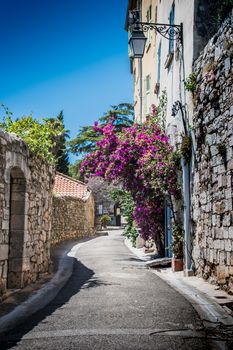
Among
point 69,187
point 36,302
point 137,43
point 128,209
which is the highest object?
point 137,43

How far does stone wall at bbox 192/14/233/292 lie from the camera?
711 centimetres

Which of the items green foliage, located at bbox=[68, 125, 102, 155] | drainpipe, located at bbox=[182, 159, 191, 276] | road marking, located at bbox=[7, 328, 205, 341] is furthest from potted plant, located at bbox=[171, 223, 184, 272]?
green foliage, located at bbox=[68, 125, 102, 155]

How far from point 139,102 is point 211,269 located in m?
12.8

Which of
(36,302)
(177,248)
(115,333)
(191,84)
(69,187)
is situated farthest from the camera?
(69,187)

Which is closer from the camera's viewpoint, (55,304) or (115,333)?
(115,333)

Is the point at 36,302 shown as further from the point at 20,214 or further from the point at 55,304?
the point at 20,214

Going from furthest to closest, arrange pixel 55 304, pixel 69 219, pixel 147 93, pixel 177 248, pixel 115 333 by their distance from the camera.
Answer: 1. pixel 69 219
2. pixel 147 93
3. pixel 177 248
4. pixel 55 304
5. pixel 115 333

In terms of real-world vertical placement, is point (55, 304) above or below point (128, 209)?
below

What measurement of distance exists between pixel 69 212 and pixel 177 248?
39.0 ft

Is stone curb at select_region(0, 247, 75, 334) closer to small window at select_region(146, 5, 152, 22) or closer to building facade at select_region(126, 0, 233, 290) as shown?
building facade at select_region(126, 0, 233, 290)

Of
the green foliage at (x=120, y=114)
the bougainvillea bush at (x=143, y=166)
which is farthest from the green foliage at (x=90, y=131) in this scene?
the bougainvillea bush at (x=143, y=166)

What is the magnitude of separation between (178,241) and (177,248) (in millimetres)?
175

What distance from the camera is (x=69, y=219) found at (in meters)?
21.3

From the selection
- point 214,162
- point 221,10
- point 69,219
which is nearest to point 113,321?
point 214,162
